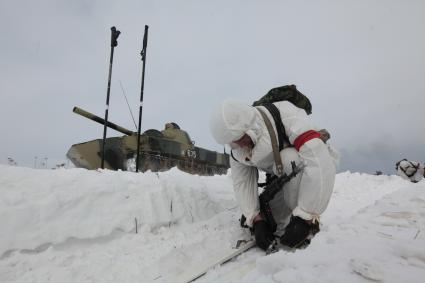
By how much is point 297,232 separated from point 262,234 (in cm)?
36

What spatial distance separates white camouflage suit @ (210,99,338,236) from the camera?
3078 millimetres

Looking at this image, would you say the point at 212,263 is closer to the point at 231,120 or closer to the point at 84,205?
the point at 231,120

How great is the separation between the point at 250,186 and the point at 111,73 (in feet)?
20.0

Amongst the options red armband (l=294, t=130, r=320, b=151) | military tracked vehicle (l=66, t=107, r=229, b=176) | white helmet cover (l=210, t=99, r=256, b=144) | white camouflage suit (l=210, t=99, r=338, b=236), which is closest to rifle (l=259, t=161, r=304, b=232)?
white camouflage suit (l=210, t=99, r=338, b=236)

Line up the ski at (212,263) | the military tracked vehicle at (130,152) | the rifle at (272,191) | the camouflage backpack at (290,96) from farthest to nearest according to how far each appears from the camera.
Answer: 1. the military tracked vehicle at (130,152)
2. the camouflage backpack at (290,96)
3. the rifle at (272,191)
4. the ski at (212,263)

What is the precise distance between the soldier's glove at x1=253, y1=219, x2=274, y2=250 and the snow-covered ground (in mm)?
82

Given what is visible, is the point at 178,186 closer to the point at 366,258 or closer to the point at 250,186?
the point at 250,186

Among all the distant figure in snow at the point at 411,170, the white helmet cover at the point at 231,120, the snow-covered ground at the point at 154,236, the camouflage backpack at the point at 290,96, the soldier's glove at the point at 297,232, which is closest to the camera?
the snow-covered ground at the point at 154,236

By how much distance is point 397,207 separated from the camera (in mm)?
3275

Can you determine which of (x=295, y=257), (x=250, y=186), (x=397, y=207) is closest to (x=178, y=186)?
(x=250, y=186)

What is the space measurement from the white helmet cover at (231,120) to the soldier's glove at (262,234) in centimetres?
85

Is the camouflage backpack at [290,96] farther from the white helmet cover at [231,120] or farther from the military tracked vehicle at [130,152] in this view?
the military tracked vehicle at [130,152]

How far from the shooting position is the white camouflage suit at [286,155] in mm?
3078

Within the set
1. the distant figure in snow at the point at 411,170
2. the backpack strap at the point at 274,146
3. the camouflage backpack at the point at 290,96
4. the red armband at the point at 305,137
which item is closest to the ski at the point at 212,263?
→ the backpack strap at the point at 274,146
